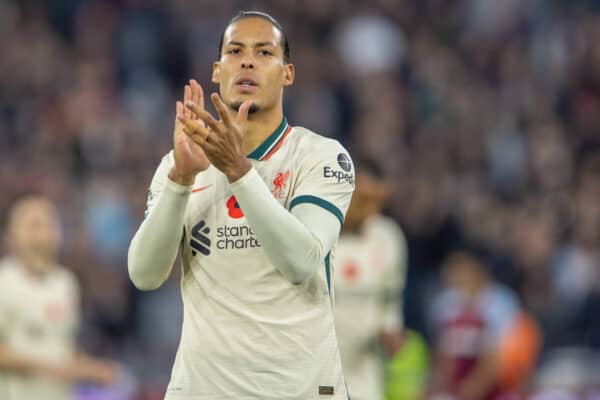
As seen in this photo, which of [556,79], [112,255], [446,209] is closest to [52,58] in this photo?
[112,255]

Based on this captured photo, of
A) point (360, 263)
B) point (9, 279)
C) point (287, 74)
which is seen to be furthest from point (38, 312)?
point (287, 74)

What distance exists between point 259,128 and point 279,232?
1.82 ft

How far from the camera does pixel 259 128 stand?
4.20 m

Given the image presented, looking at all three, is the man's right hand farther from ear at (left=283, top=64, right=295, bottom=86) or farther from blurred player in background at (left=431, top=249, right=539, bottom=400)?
blurred player in background at (left=431, top=249, right=539, bottom=400)

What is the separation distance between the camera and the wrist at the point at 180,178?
3896 millimetres

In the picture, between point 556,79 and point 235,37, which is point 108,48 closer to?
point 556,79

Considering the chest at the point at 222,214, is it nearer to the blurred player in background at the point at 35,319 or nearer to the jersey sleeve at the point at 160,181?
the jersey sleeve at the point at 160,181

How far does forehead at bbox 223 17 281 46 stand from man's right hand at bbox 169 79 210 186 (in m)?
0.34

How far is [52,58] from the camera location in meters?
14.1

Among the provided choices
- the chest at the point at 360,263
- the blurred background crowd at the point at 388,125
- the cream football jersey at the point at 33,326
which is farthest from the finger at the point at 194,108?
the blurred background crowd at the point at 388,125

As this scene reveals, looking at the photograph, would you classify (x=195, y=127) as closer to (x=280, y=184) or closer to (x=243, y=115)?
(x=243, y=115)

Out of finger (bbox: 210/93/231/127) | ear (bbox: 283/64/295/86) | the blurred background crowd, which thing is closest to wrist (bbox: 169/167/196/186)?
finger (bbox: 210/93/231/127)

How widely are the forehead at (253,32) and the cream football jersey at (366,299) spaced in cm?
282

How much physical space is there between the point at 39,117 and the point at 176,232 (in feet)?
31.6
